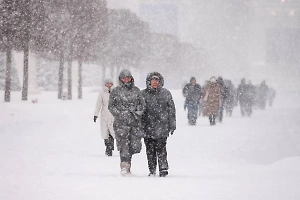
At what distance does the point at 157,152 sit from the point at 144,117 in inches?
22.5

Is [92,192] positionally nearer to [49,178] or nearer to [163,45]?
[49,178]

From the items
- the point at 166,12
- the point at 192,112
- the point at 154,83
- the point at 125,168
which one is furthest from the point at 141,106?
the point at 166,12

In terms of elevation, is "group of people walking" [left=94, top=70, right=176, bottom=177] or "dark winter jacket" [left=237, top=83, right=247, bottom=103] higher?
"dark winter jacket" [left=237, top=83, right=247, bottom=103]

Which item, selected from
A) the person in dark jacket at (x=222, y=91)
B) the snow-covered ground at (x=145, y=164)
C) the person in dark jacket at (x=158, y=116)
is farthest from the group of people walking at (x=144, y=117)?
the person in dark jacket at (x=222, y=91)

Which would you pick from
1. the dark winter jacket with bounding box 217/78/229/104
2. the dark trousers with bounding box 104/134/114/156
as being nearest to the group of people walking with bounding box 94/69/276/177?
the dark trousers with bounding box 104/134/114/156

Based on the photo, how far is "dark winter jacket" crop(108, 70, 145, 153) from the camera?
1008 cm

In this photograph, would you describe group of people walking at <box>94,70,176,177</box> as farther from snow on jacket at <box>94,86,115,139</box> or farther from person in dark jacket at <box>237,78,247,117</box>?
person in dark jacket at <box>237,78,247,117</box>

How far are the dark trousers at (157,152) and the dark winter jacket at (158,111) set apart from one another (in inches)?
5.1

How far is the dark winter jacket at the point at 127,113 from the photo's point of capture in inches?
397

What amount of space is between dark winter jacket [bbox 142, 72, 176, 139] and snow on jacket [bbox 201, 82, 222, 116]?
44.7ft

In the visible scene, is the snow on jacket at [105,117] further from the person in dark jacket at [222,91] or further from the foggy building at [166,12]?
the foggy building at [166,12]

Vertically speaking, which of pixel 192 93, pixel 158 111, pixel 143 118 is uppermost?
pixel 192 93

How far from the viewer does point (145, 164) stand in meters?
13.0

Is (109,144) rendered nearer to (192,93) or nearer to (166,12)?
(192,93)
